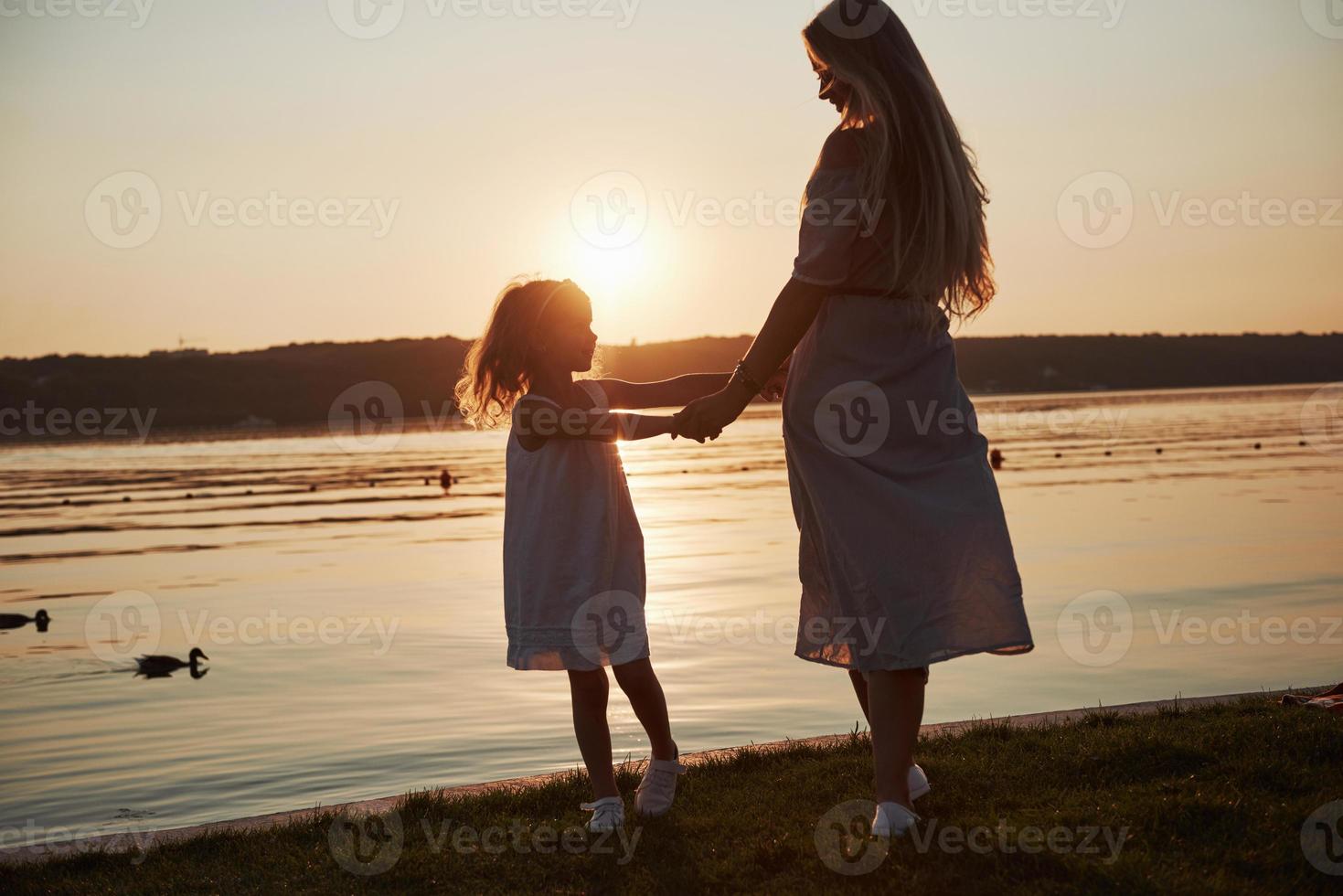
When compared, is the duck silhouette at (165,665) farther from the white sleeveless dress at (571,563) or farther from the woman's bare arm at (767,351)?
the woman's bare arm at (767,351)

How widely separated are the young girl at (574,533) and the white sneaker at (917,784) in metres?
0.96

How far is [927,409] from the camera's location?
14.0 ft

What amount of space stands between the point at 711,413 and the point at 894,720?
1276 millimetres

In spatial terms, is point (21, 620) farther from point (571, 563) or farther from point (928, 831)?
point (928, 831)

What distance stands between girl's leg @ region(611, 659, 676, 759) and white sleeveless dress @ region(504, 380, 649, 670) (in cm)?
7

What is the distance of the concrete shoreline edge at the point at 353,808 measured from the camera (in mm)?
5254

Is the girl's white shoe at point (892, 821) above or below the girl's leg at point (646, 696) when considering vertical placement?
below

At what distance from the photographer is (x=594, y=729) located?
500 centimetres

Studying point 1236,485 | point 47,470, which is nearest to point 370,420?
point 47,470

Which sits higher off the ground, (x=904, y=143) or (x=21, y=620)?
(x=904, y=143)

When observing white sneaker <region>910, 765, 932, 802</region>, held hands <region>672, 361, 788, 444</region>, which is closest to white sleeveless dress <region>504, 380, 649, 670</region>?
held hands <region>672, 361, 788, 444</region>

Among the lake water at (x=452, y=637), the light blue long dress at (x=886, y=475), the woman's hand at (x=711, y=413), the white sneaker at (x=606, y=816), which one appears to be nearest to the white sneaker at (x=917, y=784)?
the light blue long dress at (x=886, y=475)

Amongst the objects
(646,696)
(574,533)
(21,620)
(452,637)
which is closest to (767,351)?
(574,533)

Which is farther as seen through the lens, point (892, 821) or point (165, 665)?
point (165, 665)
